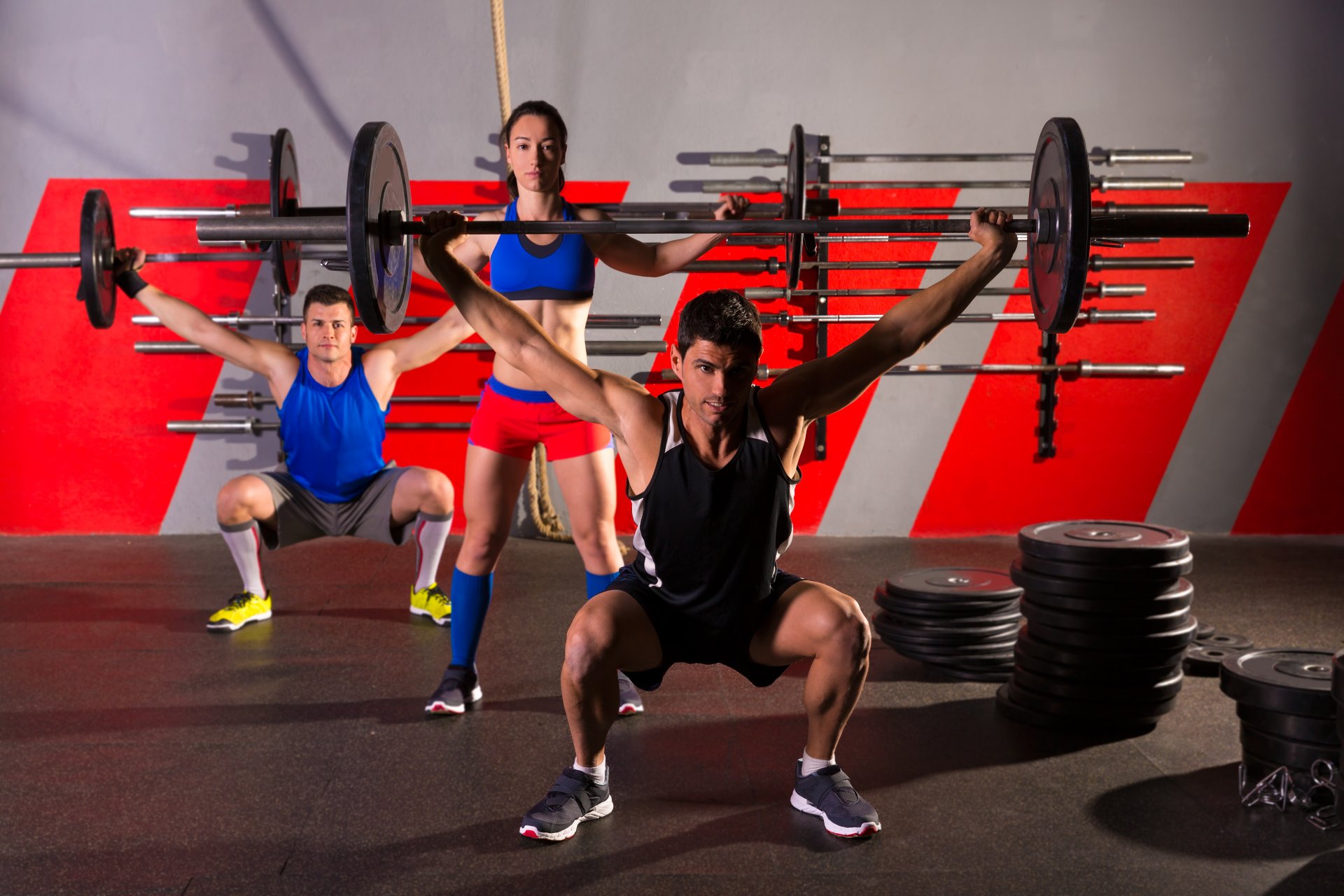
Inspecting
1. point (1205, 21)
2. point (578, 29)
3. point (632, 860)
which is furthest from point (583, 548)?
point (1205, 21)

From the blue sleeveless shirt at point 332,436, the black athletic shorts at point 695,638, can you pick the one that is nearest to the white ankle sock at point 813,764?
the black athletic shorts at point 695,638

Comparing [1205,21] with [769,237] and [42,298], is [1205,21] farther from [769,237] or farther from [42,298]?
[42,298]

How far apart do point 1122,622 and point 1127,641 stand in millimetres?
43

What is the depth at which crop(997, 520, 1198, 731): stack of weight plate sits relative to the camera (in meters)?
2.51

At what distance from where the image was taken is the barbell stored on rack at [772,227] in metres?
1.97

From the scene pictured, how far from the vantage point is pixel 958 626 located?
2934 millimetres

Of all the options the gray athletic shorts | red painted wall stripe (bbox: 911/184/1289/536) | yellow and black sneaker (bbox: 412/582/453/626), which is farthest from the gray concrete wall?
yellow and black sneaker (bbox: 412/582/453/626)

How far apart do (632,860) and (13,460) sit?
3.63m

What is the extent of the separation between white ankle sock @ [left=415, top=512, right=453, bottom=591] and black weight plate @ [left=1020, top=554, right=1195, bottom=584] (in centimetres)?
176

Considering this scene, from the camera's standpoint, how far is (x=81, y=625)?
3354 mm

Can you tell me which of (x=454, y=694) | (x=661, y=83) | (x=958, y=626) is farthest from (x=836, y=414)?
(x=454, y=694)

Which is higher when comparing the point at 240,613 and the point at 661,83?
the point at 661,83

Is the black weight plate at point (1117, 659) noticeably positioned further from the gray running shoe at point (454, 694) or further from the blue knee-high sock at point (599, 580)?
the gray running shoe at point (454, 694)

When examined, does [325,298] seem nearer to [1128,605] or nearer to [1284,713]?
[1128,605]
